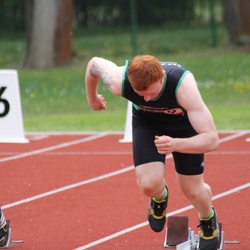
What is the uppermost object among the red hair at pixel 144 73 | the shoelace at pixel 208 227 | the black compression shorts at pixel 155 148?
the red hair at pixel 144 73

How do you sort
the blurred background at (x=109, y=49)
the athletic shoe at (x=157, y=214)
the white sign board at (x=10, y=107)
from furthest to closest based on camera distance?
the blurred background at (x=109, y=49) < the white sign board at (x=10, y=107) < the athletic shoe at (x=157, y=214)

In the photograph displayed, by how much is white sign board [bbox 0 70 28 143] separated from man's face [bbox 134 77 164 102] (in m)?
8.07

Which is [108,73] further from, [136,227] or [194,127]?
[136,227]

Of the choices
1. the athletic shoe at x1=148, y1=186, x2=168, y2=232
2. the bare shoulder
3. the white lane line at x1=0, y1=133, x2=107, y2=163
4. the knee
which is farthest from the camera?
the white lane line at x1=0, y1=133, x2=107, y2=163

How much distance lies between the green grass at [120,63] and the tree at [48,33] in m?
0.46

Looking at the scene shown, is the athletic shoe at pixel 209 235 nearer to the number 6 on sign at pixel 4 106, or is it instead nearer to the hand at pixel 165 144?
the hand at pixel 165 144

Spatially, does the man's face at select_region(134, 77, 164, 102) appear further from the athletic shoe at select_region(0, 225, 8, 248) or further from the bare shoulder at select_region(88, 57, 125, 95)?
the athletic shoe at select_region(0, 225, 8, 248)

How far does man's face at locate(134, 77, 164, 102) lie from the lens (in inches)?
267

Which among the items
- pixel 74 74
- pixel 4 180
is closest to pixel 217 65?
pixel 74 74

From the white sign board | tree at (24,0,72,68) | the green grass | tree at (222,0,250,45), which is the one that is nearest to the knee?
the white sign board

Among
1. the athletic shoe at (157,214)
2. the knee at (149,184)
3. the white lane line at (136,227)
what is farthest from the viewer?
the white lane line at (136,227)

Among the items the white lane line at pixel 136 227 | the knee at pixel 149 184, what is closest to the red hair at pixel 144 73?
the knee at pixel 149 184

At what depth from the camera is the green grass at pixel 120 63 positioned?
56.6 ft

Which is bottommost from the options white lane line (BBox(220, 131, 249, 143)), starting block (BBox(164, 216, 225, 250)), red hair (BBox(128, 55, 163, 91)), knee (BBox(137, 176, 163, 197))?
white lane line (BBox(220, 131, 249, 143))
